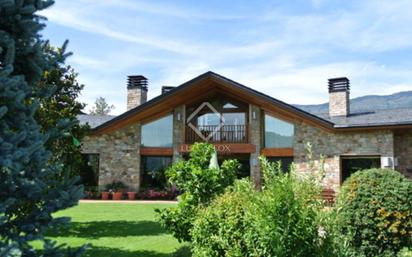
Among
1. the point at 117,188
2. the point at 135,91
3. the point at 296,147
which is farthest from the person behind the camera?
the point at 135,91

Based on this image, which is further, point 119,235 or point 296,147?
point 296,147

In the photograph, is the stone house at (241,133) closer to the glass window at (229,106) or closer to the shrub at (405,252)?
the glass window at (229,106)

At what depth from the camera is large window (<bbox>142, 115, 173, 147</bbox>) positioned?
22878 mm

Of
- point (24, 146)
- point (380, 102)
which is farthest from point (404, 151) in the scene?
point (24, 146)

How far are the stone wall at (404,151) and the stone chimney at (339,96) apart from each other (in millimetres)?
2892

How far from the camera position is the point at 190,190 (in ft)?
25.4

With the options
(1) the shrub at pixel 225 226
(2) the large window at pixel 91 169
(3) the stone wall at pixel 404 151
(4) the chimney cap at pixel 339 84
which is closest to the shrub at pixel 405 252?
(1) the shrub at pixel 225 226

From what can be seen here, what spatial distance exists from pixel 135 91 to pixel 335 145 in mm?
11904

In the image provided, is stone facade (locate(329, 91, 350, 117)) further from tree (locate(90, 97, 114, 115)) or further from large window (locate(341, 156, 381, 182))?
tree (locate(90, 97, 114, 115))

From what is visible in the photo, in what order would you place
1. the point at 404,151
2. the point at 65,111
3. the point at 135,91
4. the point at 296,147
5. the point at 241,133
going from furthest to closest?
1. the point at 135,91
2. the point at 241,133
3. the point at 296,147
4. the point at 404,151
5. the point at 65,111

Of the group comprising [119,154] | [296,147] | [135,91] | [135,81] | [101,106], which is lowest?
[119,154]

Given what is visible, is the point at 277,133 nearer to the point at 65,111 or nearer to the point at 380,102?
the point at 380,102

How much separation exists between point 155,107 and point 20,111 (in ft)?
62.9

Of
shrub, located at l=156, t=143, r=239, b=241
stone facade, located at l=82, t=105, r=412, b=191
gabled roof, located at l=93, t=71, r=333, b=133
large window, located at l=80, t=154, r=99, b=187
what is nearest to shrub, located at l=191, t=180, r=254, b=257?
shrub, located at l=156, t=143, r=239, b=241
